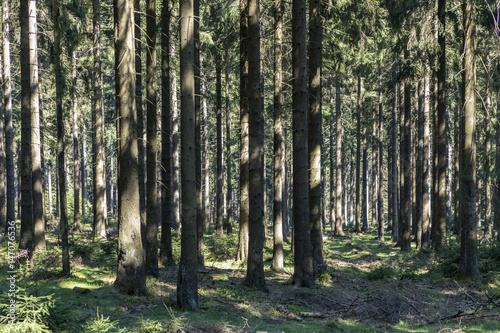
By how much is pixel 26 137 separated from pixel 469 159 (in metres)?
14.7

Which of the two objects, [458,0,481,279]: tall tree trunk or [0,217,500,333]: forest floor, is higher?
[458,0,481,279]: tall tree trunk

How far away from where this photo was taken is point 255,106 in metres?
11.9

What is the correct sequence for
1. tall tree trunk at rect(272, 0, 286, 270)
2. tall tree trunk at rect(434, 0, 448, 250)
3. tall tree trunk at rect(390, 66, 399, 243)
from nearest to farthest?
tall tree trunk at rect(272, 0, 286, 270)
tall tree trunk at rect(434, 0, 448, 250)
tall tree trunk at rect(390, 66, 399, 243)

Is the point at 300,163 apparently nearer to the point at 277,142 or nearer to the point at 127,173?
the point at 277,142

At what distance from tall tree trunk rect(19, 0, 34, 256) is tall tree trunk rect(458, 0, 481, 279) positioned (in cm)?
1417

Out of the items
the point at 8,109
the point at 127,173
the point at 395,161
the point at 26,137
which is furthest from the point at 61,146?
the point at 395,161

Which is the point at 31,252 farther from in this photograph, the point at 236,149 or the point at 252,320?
the point at 236,149

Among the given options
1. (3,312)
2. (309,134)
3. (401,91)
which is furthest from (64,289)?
(401,91)

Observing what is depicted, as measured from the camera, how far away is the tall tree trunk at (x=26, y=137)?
12.9m

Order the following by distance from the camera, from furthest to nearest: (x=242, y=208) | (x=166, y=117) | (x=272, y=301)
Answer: (x=242, y=208), (x=166, y=117), (x=272, y=301)

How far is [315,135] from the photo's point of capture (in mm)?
14195

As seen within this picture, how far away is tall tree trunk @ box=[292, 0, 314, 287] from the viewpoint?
1202 cm

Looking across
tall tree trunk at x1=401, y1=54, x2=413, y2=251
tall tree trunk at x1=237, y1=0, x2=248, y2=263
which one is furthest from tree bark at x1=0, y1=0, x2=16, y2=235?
tall tree trunk at x1=401, y1=54, x2=413, y2=251

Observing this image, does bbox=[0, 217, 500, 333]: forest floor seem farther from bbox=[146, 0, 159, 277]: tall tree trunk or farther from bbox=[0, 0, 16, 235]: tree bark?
bbox=[0, 0, 16, 235]: tree bark
